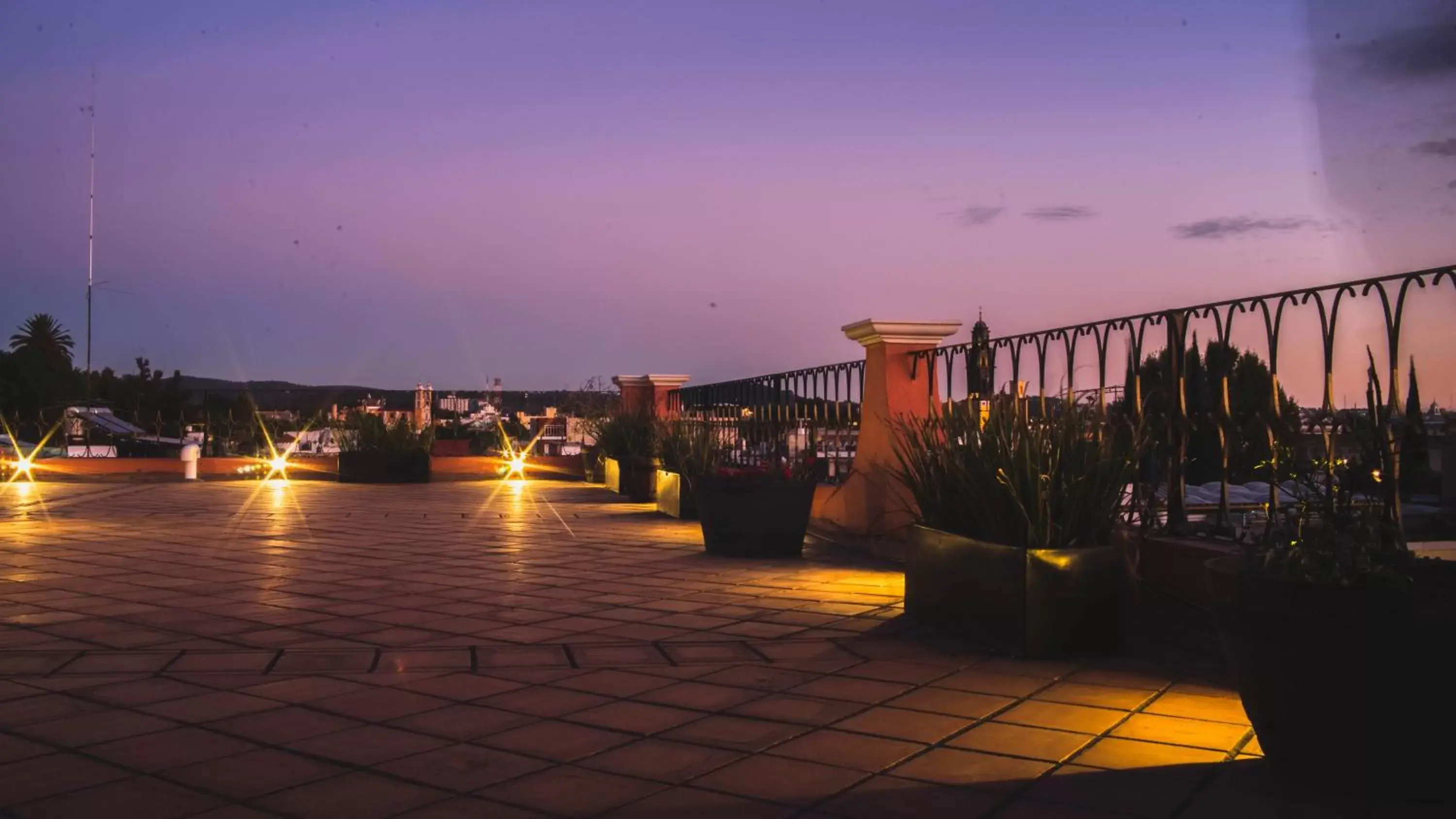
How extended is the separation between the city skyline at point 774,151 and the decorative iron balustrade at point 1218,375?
0.21ft

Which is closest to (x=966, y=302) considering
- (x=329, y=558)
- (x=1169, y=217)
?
(x=1169, y=217)


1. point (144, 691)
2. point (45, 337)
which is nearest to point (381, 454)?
point (144, 691)

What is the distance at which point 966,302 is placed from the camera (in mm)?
13977

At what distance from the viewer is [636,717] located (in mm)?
2816

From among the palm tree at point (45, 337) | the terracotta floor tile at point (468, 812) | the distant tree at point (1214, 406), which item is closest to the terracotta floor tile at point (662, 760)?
the terracotta floor tile at point (468, 812)

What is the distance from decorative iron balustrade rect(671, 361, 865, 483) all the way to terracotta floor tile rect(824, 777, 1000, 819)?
13.5 ft

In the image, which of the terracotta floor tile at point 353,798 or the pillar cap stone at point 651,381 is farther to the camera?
the pillar cap stone at point 651,381

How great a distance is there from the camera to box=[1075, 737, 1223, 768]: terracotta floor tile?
2.41m

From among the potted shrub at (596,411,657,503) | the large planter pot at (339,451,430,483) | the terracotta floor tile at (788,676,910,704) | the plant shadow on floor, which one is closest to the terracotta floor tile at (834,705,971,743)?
the terracotta floor tile at (788,676,910,704)

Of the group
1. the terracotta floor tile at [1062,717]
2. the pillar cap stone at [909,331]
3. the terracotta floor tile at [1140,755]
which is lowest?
the terracotta floor tile at [1140,755]

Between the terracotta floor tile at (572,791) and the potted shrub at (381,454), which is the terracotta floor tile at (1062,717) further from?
the potted shrub at (381,454)

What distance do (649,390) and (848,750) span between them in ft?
31.7

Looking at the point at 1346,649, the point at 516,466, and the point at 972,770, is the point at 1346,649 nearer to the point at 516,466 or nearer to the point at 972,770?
the point at 972,770

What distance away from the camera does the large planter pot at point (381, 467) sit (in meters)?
12.4
